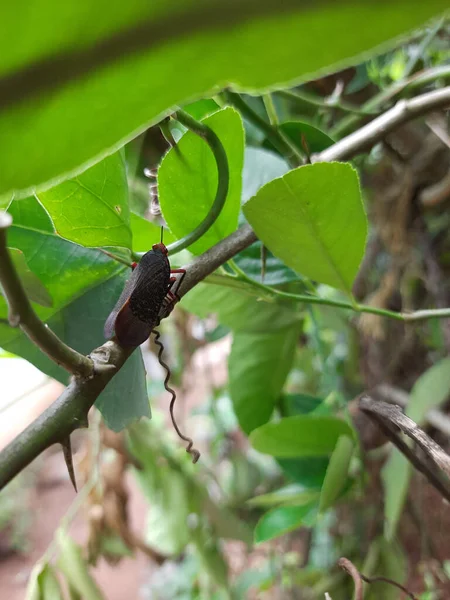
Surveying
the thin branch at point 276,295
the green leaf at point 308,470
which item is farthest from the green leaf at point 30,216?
the green leaf at point 308,470

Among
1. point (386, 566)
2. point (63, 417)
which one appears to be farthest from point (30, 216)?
point (386, 566)

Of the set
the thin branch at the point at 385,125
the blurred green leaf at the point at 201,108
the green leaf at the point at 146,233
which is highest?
the blurred green leaf at the point at 201,108

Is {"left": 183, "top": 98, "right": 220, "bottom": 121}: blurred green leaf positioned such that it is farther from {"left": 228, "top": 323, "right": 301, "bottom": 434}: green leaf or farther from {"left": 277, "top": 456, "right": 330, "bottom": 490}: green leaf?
{"left": 277, "top": 456, "right": 330, "bottom": 490}: green leaf

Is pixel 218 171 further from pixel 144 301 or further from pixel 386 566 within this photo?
pixel 386 566

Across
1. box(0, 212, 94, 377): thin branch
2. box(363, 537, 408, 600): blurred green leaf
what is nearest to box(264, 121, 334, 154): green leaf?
box(0, 212, 94, 377): thin branch

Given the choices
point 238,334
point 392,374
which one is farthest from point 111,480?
point 392,374

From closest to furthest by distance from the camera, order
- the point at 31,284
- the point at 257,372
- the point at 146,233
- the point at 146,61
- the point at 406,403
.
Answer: the point at 146,61, the point at 31,284, the point at 146,233, the point at 257,372, the point at 406,403

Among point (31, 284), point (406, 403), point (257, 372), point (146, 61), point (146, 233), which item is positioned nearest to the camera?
point (146, 61)

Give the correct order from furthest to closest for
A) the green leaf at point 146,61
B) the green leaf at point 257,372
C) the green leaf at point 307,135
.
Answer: the green leaf at point 257,372 → the green leaf at point 307,135 → the green leaf at point 146,61

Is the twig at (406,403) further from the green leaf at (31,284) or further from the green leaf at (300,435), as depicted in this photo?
the green leaf at (31,284)
